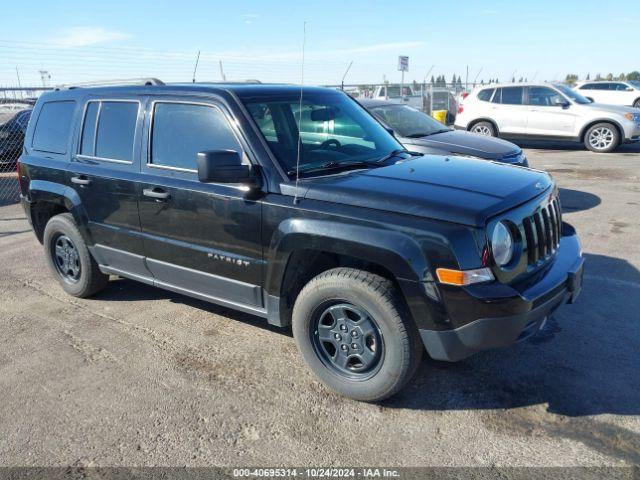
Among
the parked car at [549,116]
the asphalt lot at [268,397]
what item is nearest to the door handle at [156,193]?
the asphalt lot at [268,397]

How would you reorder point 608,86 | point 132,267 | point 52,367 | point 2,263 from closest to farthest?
point 52,367
point 132,267
point 2,263
point 608,86

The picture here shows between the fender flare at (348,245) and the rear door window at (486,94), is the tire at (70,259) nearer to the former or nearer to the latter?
the fender flare at (348,245)

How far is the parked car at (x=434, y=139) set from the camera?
7688 mm

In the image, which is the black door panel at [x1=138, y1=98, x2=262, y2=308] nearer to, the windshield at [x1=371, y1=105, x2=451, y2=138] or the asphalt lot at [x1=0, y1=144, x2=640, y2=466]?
the asphalt lot at [x1=0, y1=144, x2=640, y2=466]

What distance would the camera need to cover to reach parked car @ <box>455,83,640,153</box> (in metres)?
13.4

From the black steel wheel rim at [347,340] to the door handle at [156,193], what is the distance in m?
1.48

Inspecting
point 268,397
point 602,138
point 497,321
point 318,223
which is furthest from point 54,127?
point 602,138

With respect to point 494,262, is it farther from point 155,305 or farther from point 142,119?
point 155,305

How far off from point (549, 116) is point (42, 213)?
12316mm

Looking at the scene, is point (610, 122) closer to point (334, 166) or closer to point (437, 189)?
point (334, 166)

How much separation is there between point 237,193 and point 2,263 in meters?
4.34

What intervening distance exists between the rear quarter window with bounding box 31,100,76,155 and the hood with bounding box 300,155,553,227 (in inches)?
107

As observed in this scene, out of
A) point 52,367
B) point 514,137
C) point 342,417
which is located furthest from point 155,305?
point 514,137

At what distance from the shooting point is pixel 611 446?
287 centimetres
